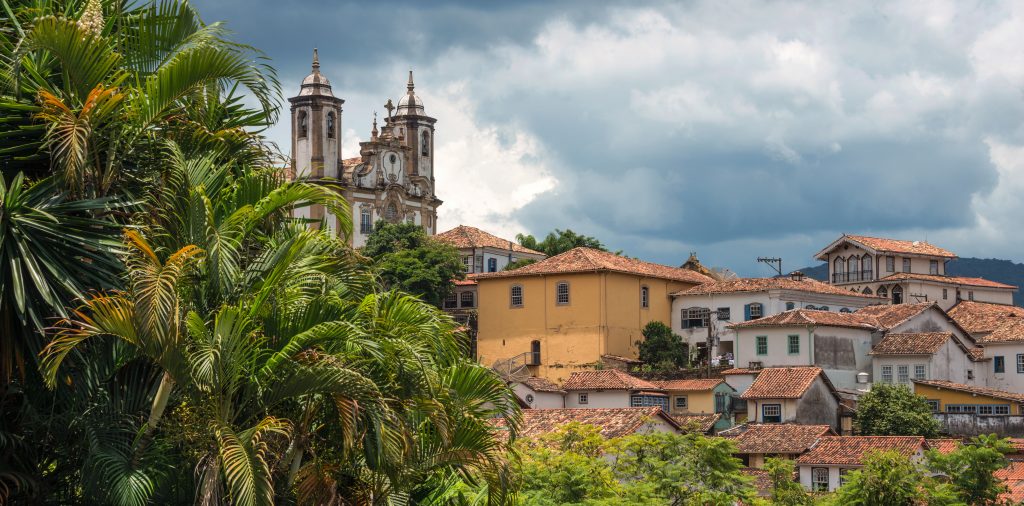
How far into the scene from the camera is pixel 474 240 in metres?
98.2

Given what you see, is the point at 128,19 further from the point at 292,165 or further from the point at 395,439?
the point at 395,439

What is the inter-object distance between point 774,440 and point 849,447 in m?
3.77

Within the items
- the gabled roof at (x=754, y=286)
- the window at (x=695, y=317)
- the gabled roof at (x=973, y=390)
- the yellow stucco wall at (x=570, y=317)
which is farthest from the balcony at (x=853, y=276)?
the gabled roof at (x=973, y=390)

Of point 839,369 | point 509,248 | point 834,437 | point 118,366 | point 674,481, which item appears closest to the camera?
point 118,366

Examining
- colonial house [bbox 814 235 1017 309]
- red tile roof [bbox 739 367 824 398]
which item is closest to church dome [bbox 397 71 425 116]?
colonial house [bbox 814 235 1017 309]

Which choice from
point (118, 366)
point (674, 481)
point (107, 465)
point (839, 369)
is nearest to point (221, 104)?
point (118, 366)

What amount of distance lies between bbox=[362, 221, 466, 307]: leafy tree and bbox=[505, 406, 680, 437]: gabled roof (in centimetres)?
2911

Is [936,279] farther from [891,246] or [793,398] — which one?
[793,398]

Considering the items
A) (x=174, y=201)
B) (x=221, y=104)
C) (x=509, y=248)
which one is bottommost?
(x=174, y=201)

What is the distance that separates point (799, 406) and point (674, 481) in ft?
82.0

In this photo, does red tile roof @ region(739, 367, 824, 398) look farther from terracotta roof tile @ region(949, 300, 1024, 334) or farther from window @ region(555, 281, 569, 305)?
terracotta roof tile @ region(949, 300, 1024, 334)

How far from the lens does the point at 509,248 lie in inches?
3905

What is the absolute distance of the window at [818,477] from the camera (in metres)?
47.6

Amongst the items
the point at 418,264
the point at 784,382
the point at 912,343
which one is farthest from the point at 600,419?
the point at 418,264
